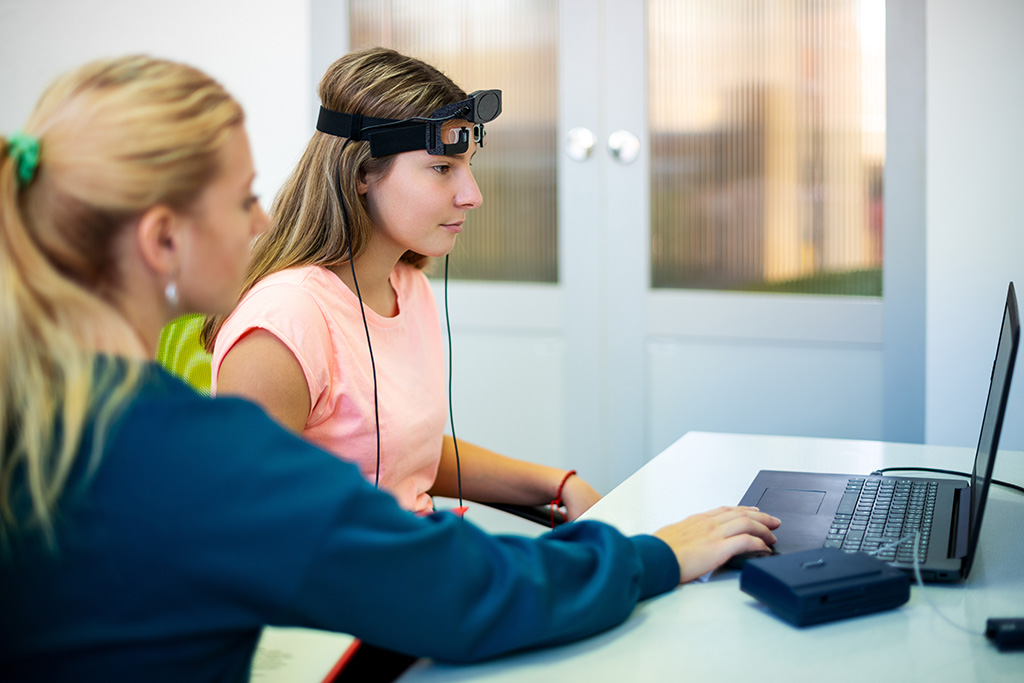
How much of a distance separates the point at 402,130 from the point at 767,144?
1411 mm

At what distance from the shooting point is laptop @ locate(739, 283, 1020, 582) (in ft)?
3.35

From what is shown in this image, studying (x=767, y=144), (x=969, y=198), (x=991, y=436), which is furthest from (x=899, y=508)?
(x=767, y=144)

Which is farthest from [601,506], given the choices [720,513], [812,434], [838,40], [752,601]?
[838,40]

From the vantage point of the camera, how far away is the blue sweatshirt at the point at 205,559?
69cm

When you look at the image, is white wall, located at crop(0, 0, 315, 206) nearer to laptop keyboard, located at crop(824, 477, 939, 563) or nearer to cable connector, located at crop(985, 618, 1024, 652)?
laptop keyboard, located at crop(824, 477, 939, 563)

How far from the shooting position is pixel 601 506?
132 cm

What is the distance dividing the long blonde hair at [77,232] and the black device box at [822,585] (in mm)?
608

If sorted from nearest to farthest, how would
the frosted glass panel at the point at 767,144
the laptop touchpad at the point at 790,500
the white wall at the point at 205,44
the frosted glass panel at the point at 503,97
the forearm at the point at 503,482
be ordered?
the laptop touchpad at the point at 790,500
the forearm at the point at 503,482
the frosted glass panel at the point at 767,144
the frosted glass panel at the point at 503,97
the white wall at the point at 205,44

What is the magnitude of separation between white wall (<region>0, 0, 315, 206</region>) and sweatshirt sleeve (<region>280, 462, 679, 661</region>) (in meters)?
2.32

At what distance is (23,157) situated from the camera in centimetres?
76

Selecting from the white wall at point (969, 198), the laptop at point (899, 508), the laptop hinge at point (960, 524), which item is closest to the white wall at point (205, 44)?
the white wall at point (969, 198)

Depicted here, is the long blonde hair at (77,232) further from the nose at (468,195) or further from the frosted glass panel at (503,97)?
the frosted glass panel at (503,97)

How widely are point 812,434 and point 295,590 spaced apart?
2112mm

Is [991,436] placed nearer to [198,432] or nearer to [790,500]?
[790,500]
